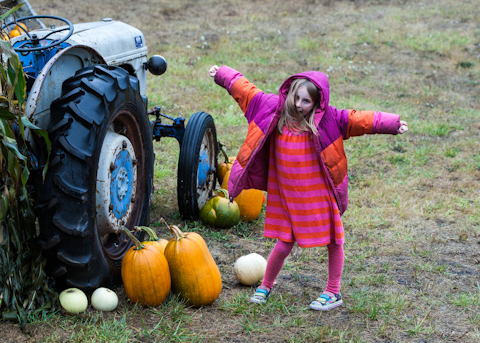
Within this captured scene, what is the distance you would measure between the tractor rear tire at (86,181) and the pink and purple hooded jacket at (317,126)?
704 mm

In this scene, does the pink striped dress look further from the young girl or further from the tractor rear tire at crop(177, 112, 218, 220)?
the tractor rear tire at crop(177, 112, 218, 220)

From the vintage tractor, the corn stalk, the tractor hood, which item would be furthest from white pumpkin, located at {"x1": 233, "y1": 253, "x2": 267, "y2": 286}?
the tractor hood

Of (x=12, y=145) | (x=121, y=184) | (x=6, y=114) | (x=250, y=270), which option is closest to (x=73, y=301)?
(x=121, y=184)

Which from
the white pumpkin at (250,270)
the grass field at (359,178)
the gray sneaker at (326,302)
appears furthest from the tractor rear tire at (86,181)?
the gray sneaker at (326,302)

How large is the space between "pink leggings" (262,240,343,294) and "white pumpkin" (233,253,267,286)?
14 cm

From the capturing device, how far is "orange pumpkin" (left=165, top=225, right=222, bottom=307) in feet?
9.98

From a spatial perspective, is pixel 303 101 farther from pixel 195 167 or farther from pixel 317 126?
pixel 195 167

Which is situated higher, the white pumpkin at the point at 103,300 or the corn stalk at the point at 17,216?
the corn stalk at the point at 17,216

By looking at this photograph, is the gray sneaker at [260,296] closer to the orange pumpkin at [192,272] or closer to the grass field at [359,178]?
the grass field at [359,178]

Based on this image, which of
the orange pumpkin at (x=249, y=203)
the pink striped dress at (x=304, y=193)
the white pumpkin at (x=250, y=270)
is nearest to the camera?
the pink striped dress at (x=304, y=193)

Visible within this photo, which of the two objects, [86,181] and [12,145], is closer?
[12,145]

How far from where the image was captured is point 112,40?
435 centimetres

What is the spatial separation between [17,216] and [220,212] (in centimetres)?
191

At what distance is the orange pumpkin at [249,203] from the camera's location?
14.4 ft
